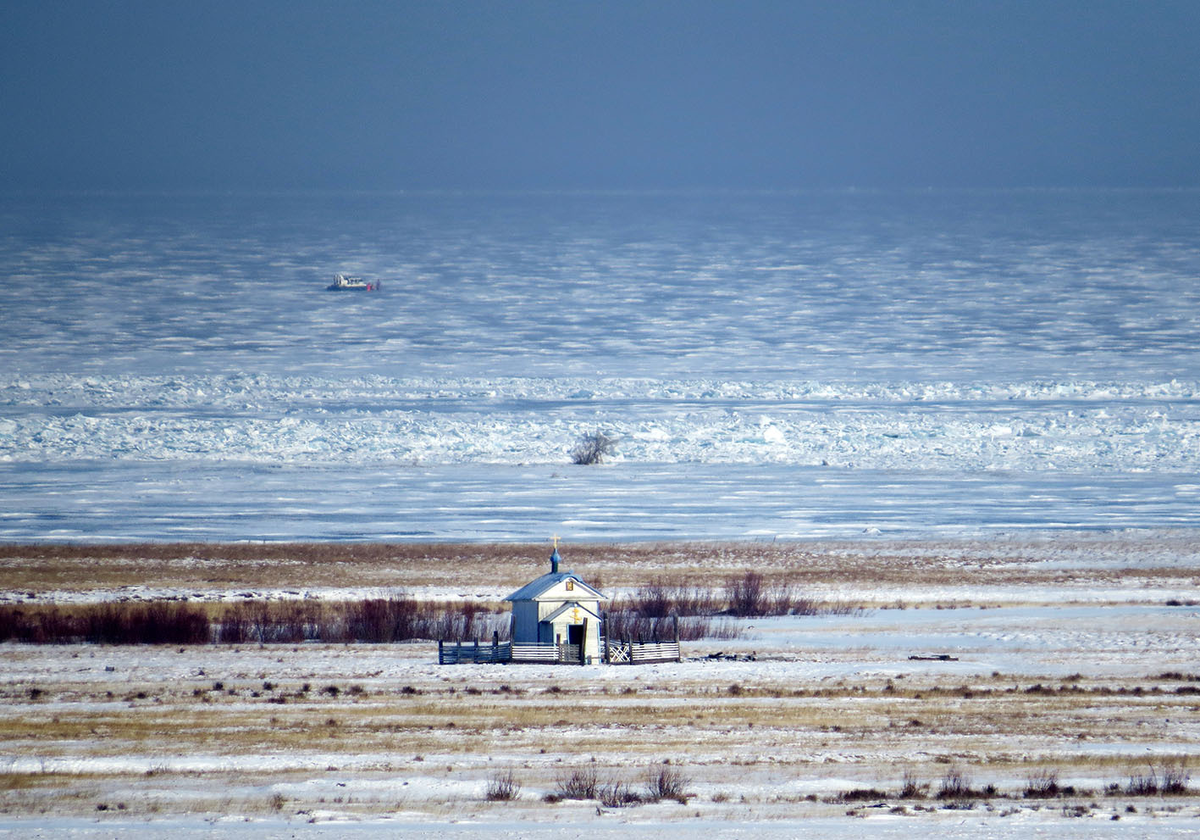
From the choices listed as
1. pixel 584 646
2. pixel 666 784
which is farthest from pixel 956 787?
pixel 584 646

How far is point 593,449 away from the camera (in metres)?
39.2

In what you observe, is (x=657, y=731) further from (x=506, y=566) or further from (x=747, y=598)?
(x=506, y=566)

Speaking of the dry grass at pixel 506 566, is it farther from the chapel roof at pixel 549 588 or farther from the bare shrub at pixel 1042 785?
the bare shrub at pixel 1042 785

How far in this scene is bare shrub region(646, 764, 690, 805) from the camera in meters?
11.3

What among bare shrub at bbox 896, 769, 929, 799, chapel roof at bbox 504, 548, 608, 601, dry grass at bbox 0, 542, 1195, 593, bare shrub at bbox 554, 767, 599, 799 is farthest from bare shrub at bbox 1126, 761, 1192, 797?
dry grass at bbox 0, 542, 1195, 593

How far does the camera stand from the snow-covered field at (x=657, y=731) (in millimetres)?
10797

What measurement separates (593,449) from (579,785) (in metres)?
27.6

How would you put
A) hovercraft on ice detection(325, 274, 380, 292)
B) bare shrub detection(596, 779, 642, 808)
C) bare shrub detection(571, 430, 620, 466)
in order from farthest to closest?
hovercraft on ice detection(325, 274, 380, 292) → bare shrub detection(571, 430, 620, 466) → bare shrub detection(596, 779, 642, 808)

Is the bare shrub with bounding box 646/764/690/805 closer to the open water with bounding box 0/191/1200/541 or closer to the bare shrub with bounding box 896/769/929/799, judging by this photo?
the bare shrub with bounding box 896/769/929/799

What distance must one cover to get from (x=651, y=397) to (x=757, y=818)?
1630 inches

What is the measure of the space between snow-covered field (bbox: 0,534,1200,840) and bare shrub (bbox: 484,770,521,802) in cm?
5

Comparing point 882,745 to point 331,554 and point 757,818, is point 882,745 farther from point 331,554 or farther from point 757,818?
point 331,554

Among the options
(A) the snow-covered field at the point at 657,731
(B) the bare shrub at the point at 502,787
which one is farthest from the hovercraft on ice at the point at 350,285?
(B) the bare shrub at the point at 502,787

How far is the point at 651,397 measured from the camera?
52.0 m
